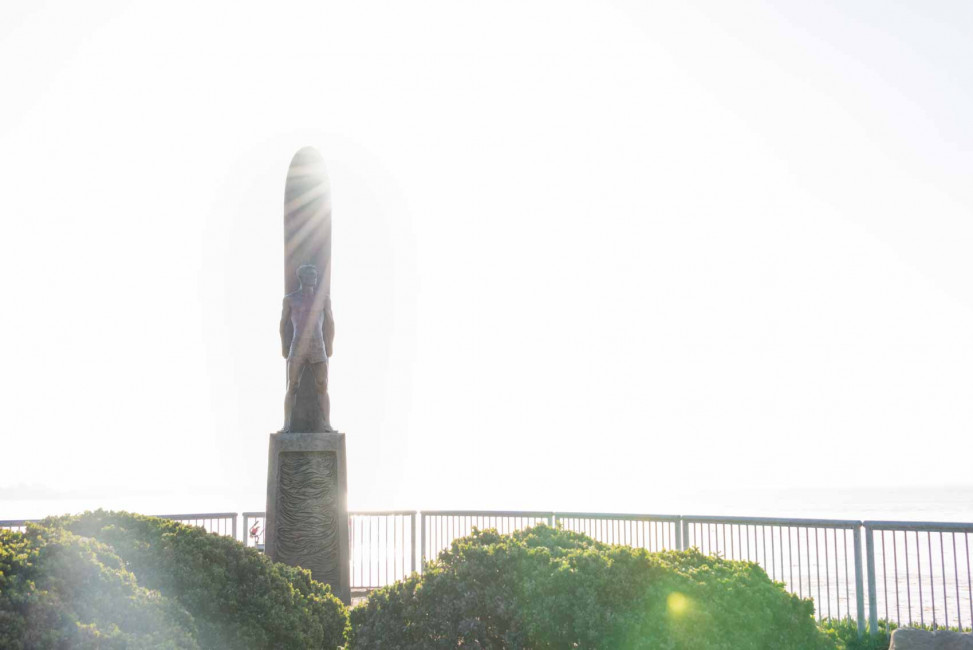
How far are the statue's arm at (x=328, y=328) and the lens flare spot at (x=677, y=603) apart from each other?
29.0 ft

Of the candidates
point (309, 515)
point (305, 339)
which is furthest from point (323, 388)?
point (309, 515)

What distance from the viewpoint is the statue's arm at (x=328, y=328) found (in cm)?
1429

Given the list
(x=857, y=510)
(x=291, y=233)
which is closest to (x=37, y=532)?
(x=291, y=233)

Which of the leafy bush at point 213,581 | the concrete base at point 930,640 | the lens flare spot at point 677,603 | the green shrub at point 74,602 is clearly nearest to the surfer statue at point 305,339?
the leafy bush at point 213,581

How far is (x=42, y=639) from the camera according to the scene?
513 centimetres

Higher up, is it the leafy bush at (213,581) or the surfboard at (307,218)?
the surfboard at (307,218)

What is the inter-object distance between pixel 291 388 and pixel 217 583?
23.3 ft

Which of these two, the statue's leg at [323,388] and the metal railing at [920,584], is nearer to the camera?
the metal railing at [920,584]

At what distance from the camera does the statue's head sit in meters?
14.0

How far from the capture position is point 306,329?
1402 centimetres

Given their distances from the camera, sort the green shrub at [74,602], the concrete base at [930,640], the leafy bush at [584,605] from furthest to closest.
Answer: the concrete base at [930,640] < the leafy bush at [584,605] < the green shrub at [74,602]

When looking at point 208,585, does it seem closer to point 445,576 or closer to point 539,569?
point 445,576

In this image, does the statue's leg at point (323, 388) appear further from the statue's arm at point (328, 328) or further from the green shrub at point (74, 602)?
the green shrub at point (74, 602)

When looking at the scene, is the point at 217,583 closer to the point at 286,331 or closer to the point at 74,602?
the point at 74,602
